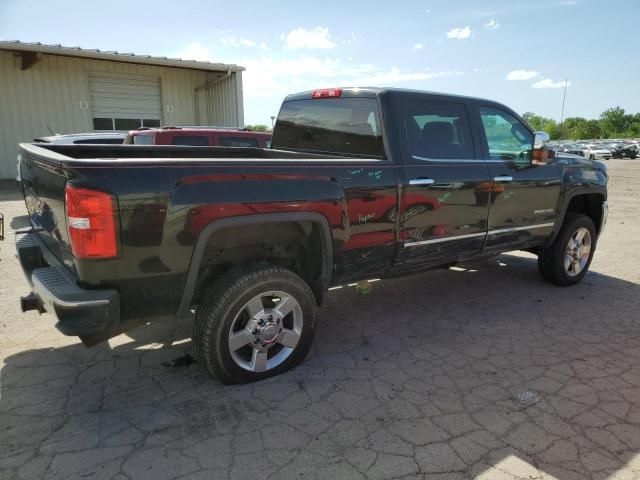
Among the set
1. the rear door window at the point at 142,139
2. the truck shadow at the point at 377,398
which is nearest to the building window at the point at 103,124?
the rear door window at the point at 142,139

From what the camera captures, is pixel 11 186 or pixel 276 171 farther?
pixel 11 186

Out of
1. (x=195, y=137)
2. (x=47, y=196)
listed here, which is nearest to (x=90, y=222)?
(x=47, y=196)

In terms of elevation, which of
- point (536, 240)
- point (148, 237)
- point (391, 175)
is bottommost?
point (536, 240)

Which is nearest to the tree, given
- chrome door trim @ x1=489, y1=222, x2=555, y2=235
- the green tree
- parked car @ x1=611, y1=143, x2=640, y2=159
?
the green tree

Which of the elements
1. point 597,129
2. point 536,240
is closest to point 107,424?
point 536,240

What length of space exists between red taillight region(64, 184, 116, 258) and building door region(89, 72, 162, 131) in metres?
15.3

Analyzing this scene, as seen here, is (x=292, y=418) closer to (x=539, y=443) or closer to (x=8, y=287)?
(x=539, y=443)

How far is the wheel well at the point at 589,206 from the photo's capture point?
543 centimetres

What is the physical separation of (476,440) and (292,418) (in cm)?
104

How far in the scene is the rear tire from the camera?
5.17 meters

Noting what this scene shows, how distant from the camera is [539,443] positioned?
8.54 feet

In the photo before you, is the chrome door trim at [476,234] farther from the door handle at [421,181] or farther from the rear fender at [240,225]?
the rear fender at [240,225]

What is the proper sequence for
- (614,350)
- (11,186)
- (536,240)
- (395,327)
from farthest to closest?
(11,186)
(536,240)
(395,327)
(614,350)

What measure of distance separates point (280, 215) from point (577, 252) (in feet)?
12.9
